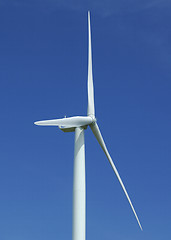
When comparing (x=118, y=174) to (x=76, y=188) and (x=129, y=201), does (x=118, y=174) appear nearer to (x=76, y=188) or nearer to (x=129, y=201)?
(x=129, y=201)

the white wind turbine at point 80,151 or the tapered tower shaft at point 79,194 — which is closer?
the tapered tower shaft at point 79,194

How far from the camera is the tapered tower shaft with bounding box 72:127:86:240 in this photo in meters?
27.5

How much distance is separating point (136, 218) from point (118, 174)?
3.63m

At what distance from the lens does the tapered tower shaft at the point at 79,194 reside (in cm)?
2755

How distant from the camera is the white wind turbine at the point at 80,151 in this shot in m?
27.8

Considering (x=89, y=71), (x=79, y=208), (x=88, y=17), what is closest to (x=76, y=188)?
(x=79, y=208)

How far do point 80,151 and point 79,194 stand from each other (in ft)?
10.1

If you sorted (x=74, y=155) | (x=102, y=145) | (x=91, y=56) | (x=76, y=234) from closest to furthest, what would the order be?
(x=76, y=234)
(x=74, y=155)
(x=102, y=145)
(x=91, y=56)

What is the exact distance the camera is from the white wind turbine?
2780cm

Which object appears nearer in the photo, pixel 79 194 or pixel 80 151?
pixel 79 194

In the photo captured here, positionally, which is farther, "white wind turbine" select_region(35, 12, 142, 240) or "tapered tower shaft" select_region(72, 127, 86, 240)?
"white wind turbine" select_region(35, 12, 142, 240)

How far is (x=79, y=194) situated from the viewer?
28.2 m

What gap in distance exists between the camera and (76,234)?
27.4 meters

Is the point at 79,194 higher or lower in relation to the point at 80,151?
lower
